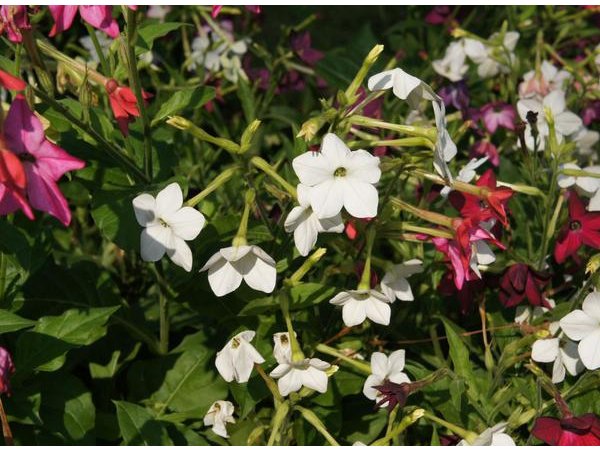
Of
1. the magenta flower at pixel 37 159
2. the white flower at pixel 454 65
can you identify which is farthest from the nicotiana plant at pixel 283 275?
the white flower at pixel 454 65

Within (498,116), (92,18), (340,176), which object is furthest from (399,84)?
(498,116)

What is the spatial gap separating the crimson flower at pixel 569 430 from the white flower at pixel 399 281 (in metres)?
0.29

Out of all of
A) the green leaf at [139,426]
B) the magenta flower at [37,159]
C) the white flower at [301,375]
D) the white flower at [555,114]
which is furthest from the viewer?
the white flower at [555,114]

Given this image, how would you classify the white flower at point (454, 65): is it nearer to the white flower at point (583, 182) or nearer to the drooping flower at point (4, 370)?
the white flower at point (583, 182)

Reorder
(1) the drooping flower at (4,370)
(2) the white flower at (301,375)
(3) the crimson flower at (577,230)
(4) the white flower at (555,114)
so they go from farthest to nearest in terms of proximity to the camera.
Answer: (4) the white flower at (555,114), (3) the crimson flower at (577,230), (2) the white flower at (301,375), (1) the drooping flower at (4,370)

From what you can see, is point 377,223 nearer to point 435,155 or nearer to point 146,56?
point 435,155

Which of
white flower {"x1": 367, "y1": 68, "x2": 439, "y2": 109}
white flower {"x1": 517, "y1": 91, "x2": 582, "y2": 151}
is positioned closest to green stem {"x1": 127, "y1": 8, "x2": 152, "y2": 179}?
white flower {"x1": 367, "y1": 68, "x2": 439, "y2": 109}

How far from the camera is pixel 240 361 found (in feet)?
4.31

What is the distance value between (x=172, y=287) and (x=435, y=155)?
1.82ft

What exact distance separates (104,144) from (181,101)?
17 centimetres

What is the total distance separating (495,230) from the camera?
1.55 metres

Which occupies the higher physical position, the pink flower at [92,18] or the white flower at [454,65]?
the pink flower at [92,18]

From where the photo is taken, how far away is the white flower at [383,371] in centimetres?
137

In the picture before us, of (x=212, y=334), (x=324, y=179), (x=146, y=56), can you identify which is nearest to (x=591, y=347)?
(x=324, y=179)
